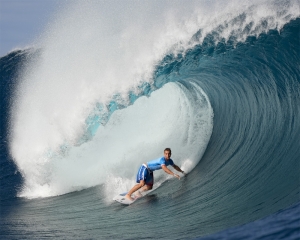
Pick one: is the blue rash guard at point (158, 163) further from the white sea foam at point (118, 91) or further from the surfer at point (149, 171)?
the white sea foam at point (118, 91)

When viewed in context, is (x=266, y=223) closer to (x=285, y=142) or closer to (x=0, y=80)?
(x=285, y=142)

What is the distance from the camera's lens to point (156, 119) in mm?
14312

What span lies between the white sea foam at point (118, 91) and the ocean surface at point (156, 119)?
0.12ft

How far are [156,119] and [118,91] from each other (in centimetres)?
182

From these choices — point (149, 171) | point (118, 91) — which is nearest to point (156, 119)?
point (118, 91)

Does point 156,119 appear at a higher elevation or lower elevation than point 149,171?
higher

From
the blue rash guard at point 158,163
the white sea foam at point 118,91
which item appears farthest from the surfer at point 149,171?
the white sea foam at point 118,91

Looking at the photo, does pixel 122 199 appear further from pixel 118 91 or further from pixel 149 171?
pixel 118 91

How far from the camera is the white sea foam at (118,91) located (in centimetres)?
1254

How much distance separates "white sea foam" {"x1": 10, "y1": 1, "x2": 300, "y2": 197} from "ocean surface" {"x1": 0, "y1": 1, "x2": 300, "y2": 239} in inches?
1.4

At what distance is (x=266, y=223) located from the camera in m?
6.06

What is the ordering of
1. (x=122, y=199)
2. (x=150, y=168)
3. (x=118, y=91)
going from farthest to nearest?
(x=118, y=91), (x=150, y=168), (x=122, y=199)

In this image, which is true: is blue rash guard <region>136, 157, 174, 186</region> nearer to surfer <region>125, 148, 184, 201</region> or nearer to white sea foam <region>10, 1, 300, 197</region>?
surfer <region>125, 148, 184, 201</region>

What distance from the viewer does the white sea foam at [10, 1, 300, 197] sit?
12539 millimetres
